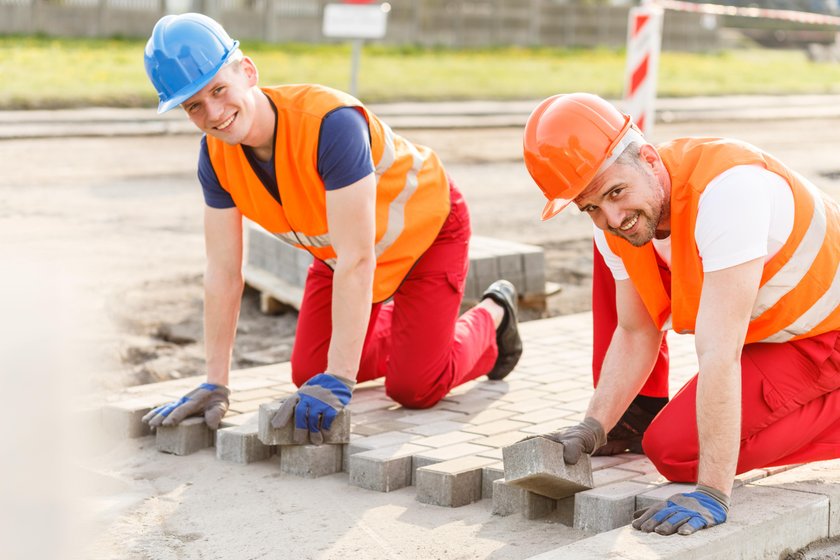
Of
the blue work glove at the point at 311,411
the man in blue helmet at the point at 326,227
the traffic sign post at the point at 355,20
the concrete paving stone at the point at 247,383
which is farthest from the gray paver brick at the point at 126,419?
the traffic sign post at the point at 355,20

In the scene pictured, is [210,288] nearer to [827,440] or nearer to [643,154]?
[643,154]

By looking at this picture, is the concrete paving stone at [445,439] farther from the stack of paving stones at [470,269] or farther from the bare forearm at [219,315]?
the stack of paving stones at [470,269]

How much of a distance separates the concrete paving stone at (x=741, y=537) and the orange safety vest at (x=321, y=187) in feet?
5.70

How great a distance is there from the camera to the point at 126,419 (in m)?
4.86

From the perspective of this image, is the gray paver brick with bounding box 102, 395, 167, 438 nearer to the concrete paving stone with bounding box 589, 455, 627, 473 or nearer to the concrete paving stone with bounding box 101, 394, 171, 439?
the concrete paving stone with bounding box 101, 394, 171, 439

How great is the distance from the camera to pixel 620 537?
3.38m

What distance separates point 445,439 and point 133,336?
253 cm

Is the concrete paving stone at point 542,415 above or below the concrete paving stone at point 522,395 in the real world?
above

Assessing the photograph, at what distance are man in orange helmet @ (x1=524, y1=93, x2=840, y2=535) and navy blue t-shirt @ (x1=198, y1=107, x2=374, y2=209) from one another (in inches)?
Result: 37.5

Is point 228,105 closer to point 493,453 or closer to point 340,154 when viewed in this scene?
point 340,154

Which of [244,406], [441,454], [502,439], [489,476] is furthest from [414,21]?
[489,476]

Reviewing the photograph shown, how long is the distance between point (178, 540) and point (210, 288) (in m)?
1.22

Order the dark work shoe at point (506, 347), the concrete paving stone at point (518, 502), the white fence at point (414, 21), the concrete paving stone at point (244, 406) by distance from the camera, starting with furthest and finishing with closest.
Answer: the white fence at point (414, 21)
the dark work shoe at point (506, 347)
the concrete paving stone at point (244, 406)
the concrete paving stone at point (518, 502)

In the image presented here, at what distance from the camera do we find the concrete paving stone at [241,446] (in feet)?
14.9
